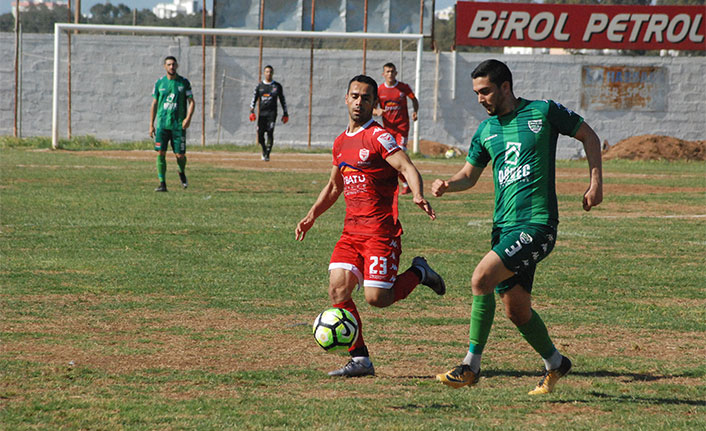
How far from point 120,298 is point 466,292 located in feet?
10.1

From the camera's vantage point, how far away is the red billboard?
1180 inches

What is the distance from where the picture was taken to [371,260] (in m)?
5.99

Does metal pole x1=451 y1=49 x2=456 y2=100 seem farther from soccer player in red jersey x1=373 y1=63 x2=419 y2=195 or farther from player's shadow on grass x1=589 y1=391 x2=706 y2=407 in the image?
player's shadow on grass x1=589 y1=391 x2=706 y2=407

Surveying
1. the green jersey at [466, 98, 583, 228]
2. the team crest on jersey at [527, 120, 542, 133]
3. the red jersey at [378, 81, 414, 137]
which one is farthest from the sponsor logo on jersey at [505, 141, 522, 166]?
the red jersey at [378, 81, 414, 137]

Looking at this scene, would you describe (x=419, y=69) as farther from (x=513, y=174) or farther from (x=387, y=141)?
(x=513, y=174)

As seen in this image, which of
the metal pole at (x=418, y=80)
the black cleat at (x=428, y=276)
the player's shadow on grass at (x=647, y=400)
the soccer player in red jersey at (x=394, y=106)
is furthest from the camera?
the metal pole at (x=418, y=80)

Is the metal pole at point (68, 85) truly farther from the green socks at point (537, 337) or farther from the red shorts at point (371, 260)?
the green socks at point (537, 337)

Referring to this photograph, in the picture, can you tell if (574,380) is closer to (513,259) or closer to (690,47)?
(513,259)

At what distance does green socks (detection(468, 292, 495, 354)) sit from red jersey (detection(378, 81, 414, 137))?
12318 millimetres

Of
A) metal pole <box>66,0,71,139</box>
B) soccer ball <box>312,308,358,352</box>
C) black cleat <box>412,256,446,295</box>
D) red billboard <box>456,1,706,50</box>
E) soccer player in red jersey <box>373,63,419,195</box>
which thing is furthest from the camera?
metal pole <box>66,0,71,139</box>

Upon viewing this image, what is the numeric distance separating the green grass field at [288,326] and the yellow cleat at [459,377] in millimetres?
99

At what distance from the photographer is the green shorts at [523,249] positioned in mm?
5242

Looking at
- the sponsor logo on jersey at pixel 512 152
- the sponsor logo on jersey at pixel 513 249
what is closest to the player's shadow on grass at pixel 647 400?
the sponsor logo on jersey at pixel 513 249

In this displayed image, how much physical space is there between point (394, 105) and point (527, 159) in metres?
12.2
